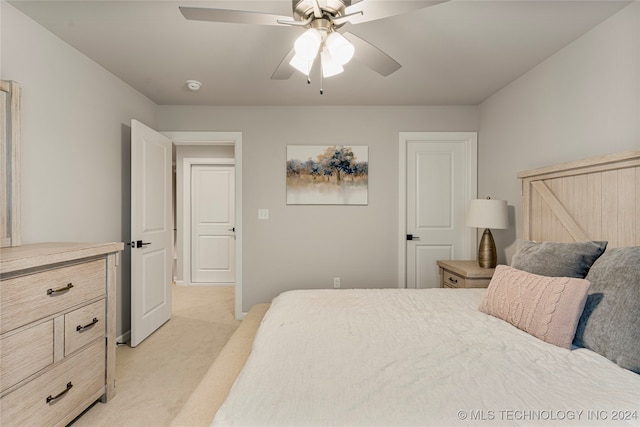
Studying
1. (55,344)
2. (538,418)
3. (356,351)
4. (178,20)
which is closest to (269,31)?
(178,20)

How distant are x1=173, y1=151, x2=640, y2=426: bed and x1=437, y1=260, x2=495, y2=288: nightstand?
555mm

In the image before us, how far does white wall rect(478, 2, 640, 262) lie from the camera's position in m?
1.64

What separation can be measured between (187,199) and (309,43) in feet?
13.5

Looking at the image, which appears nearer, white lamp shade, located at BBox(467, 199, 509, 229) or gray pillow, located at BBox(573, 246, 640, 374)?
gray pillow, located at BBox(573, 246, 640, 374)

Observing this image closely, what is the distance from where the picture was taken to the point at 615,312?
1.12 m

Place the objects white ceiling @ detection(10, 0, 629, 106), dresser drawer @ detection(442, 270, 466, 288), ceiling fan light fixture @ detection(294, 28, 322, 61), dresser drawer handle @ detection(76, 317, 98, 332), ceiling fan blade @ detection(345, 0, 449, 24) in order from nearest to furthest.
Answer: ceiling fan blade @ detection(345, 0, 449, 24) < ceiling fan light fixture @ detection(294, 28, 322, 61) < dresser drawer handle @ detection(76, 317, 98, 332) < white ceiling @ detection(10, 0, 629, 106) < dresser drawer @ detection(442, 270, 466, 288)

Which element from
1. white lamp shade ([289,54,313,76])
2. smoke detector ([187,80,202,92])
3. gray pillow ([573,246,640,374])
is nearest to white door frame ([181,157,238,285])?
smoke detector ([187,80,202,92])

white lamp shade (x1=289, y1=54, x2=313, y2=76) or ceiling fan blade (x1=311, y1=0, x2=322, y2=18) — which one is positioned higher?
ceiling fan blade (x1=311, y1=0, x2=322, y2=18)

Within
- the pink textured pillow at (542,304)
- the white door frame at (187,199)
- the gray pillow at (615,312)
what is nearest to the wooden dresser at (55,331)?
the pink textured pillow at (542,304)

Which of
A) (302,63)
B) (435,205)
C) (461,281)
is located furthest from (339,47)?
(435,205)

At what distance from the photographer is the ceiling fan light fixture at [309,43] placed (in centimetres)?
131

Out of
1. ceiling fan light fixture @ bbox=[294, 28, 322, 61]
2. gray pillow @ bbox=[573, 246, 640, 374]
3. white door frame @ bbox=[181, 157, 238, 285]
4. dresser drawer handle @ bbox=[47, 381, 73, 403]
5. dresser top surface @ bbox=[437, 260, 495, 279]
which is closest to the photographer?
gray pillow @ bbox=[573, 246, 640, 374]

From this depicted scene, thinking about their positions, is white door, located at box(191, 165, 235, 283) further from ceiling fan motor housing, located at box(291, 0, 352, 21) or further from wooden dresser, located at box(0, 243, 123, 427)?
ceiling fan motor housing, located at box(291, 0, 352, 21)

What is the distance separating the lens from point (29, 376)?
51.8 inches
